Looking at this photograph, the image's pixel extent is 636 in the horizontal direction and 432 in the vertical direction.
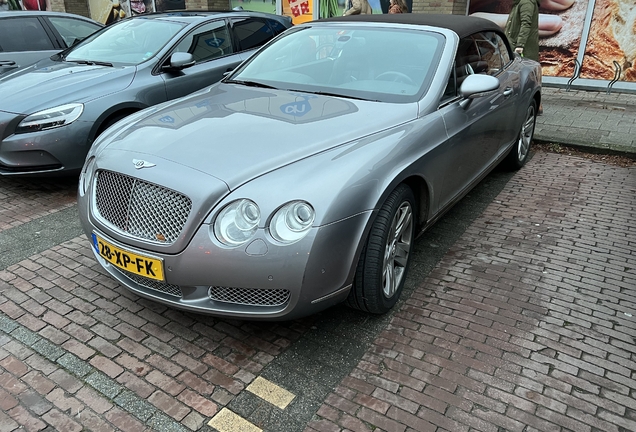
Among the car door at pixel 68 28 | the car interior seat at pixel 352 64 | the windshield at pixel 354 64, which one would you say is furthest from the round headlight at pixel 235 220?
the car door at pixel 68 28

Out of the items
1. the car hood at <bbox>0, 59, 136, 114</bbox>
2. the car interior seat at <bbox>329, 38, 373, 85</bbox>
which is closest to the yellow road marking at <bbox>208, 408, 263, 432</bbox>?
the car interior seat at <bbox>329, 38, 373, 85</bbox>

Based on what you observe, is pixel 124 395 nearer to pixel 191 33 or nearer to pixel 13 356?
pixel 13 356

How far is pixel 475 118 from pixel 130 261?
107 inches

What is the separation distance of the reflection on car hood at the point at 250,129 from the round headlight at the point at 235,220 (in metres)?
0.11

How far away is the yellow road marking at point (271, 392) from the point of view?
2.46 meters

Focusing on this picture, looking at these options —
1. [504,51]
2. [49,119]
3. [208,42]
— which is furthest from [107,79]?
[504,51]

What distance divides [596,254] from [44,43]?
7314mm

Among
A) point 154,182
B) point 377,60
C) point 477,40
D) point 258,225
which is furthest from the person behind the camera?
point 477,40

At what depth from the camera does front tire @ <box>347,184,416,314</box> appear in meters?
2.75

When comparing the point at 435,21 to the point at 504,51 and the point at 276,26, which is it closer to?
the point at 504,51

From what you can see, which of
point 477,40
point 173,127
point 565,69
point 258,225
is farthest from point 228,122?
point 565,69

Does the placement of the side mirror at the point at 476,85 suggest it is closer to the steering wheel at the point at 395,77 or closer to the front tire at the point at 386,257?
the steering wheel at the point at 395,77

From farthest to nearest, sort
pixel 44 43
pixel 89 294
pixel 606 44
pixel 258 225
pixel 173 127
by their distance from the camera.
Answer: pixel 606 44, pixel 44 43, pixel 89 294, pixel 173 127, pixel 258 225

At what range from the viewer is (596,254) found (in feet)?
12.9
